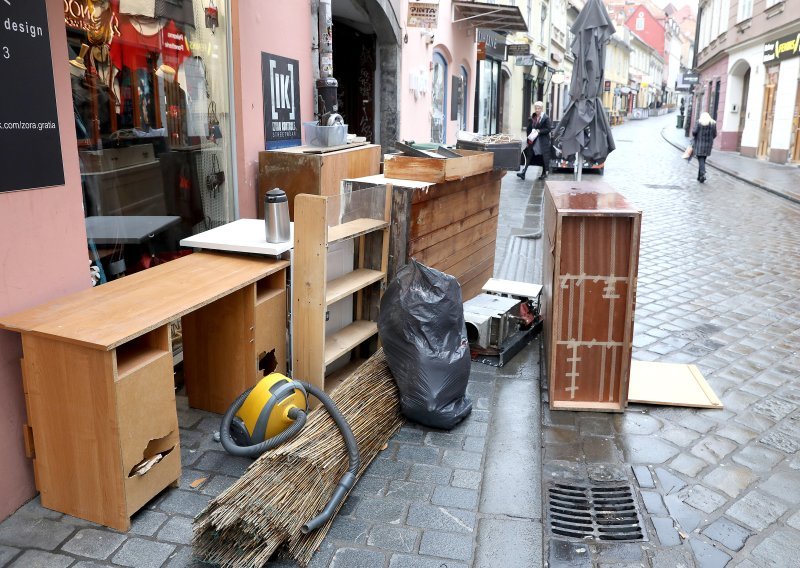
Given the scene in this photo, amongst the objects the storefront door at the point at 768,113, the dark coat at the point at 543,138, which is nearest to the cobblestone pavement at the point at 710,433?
the dark coat at the point at 543,138

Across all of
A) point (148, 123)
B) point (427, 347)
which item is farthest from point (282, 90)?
point (427, 347)

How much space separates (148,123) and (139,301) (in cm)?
170

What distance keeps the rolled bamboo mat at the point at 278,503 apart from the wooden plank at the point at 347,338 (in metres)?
0.70

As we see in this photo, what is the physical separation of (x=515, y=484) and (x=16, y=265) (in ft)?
8.33

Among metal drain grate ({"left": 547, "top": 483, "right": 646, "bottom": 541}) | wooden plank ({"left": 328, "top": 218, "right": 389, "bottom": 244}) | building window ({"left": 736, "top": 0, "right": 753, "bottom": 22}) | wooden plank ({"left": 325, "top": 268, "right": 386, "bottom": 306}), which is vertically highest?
building window ({"left": 736, "top": 0, "right": 753, "bottom": 22})

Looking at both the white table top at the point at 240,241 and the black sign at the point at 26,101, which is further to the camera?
the white table top at the point at 240,241

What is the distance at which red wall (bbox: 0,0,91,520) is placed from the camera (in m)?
2.91

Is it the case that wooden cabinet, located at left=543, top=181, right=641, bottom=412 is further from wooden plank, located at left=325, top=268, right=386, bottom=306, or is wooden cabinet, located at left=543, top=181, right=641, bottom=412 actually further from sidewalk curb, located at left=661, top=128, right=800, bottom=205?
sidewalk curb, located at left=661, top=128, right=800, bottom=205

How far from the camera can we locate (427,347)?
152 inches

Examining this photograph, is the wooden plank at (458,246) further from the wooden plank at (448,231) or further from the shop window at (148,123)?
the shop window at (148,123)

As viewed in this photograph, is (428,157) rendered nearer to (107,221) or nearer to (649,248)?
(107,221)

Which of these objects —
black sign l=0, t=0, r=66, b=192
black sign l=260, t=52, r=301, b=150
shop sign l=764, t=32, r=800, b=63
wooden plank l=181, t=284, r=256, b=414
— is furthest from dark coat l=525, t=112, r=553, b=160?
black sign l=0, t=0, r=66, b=192

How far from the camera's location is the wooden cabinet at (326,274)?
3.70m

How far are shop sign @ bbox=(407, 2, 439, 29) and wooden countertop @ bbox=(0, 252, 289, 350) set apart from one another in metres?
7.16
